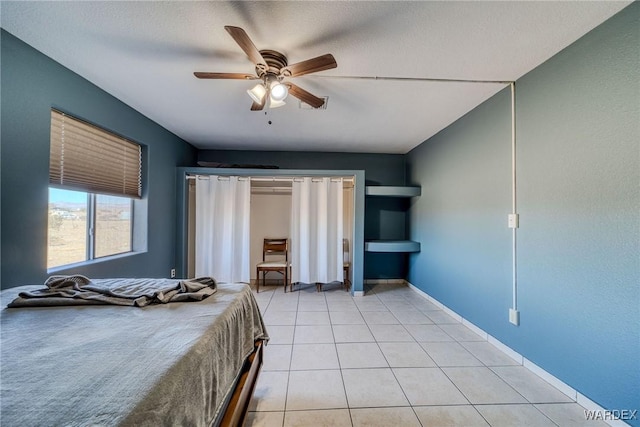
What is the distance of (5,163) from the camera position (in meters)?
1.57

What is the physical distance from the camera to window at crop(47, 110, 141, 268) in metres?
1.97

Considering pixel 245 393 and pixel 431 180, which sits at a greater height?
pixel 431 180

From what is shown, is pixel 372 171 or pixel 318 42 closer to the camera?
pixel 318 42

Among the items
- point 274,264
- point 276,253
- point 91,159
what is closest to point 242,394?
point 91,159

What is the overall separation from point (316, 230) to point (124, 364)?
3164 mm

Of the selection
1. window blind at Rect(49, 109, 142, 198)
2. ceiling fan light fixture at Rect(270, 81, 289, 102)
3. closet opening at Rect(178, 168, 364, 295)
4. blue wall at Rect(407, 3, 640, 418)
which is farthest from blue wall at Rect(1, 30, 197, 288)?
blue wall at Rect(407, 3, 640, 418)

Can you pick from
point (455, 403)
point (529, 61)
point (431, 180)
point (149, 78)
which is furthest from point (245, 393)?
point (431, 180)

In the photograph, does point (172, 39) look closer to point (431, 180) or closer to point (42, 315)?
point (42, 315)

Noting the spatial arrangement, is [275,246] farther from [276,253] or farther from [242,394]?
[242,394]

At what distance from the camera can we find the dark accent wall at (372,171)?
14.5 feet

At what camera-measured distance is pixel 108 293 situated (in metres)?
1.39

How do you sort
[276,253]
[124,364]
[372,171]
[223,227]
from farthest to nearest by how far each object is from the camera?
[372,171] < [276,253] < [223,227] < [124,364]

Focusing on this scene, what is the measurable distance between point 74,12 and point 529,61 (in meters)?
2.99

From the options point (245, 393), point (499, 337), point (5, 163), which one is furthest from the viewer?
point (499, 337)
